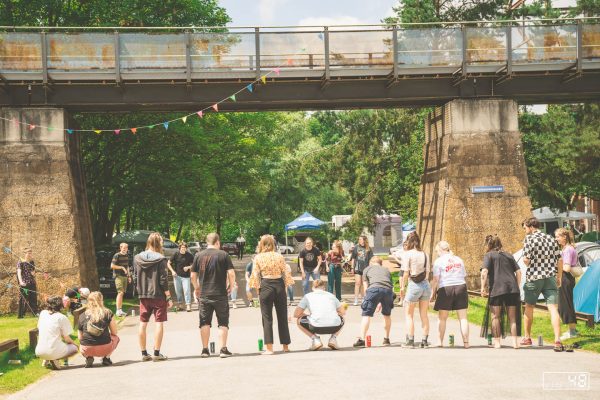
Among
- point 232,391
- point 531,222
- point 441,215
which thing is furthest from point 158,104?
point 232,391

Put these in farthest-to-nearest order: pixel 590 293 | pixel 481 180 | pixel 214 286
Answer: pixel 481 180, pixel 590 293, pixel 214 286

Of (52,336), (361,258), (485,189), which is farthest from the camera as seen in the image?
(485,189)

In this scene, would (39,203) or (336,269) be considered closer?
(39,203)

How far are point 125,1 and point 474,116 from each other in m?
15.1

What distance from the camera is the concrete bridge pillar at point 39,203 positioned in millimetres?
20000

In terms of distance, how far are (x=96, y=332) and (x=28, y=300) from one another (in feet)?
29.2

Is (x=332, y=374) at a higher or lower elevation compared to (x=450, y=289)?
lower

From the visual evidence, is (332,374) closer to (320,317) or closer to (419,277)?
(320,317)

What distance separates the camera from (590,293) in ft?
47.3

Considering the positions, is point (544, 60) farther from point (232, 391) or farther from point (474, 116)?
point (232, 391)

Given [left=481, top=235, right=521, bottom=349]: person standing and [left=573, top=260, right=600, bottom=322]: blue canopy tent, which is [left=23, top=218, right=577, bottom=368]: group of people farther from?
[left=573, top=260, right=600, bottom=322]: blue canopy tent

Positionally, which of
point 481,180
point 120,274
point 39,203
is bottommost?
point 120,274

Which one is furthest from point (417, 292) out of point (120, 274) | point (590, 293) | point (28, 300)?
point (28, 300)

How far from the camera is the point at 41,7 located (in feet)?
94.9
